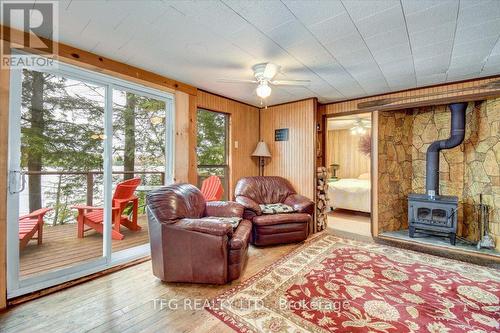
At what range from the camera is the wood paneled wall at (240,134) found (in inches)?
160

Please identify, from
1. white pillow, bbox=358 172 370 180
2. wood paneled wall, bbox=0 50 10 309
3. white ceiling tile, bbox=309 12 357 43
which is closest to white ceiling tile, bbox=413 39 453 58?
white ceiling tile, bbox=309 12 357 43

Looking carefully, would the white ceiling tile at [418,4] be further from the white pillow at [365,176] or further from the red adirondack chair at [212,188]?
the white pillow at [365,176]

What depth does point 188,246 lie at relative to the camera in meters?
2.25

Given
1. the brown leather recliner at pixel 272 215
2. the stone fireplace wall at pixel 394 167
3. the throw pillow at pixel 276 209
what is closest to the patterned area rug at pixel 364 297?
the brown leather recliner at pixel 272 215

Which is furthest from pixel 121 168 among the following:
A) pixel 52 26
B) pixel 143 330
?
pixel 143 330

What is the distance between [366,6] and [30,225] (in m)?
3.73

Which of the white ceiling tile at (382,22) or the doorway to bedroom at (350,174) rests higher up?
the white ceiling tile at (382,22)

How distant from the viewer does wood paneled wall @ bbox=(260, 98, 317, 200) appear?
406cm

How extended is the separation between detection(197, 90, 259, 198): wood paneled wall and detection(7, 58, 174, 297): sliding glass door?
3.45ft

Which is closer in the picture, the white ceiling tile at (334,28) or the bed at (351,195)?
the white ceiling tile at (334,28)

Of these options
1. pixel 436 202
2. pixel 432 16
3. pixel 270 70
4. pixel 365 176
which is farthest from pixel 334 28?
pixel 365 176

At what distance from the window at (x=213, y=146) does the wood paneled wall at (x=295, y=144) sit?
0.93m

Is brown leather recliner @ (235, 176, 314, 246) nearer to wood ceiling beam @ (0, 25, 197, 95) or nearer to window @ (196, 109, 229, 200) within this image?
window @ (196, 109, 229, 200)

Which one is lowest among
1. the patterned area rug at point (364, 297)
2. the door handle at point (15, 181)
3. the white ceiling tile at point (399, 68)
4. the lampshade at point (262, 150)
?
the patterned area rug at point (364, 297)
